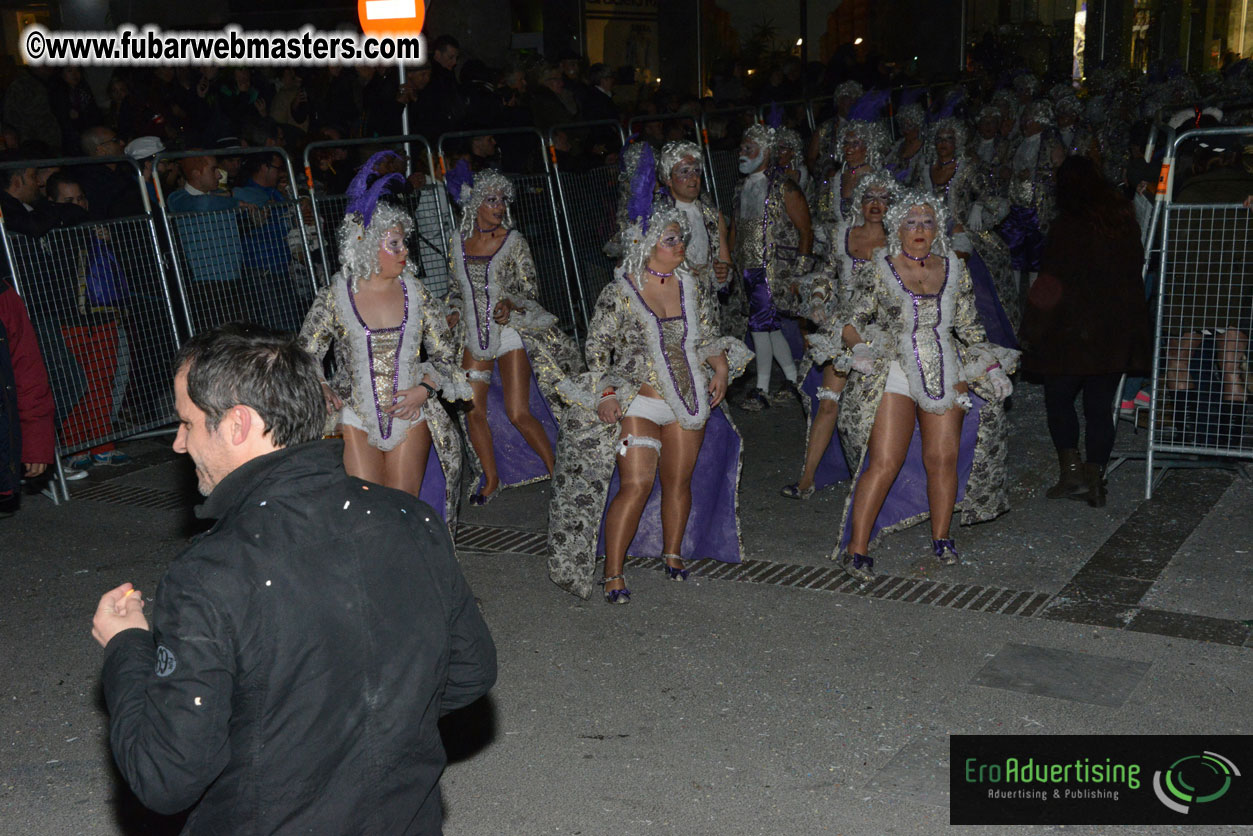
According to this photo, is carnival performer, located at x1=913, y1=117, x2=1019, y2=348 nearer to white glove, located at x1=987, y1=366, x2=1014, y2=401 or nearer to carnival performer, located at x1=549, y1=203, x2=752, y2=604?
white glove, located at x1=987, y1=366, x2=1014, y2=401

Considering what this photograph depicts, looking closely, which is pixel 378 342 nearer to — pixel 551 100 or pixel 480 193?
pixel 480 193

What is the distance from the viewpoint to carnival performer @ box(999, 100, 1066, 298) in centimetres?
1180

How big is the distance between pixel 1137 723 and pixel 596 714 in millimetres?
1954

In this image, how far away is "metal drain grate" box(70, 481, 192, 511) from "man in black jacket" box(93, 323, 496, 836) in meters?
5.72

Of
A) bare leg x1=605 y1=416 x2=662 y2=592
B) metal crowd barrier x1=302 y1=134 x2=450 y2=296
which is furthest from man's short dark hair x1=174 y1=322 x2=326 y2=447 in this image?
metal crowd barrier x1=302 y1=134 x2=450 y2=296

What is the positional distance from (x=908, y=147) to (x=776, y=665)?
7852 mm

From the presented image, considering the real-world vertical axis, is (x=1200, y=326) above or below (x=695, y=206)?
below

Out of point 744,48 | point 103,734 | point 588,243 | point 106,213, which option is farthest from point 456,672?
point 744,48

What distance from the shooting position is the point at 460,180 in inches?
303

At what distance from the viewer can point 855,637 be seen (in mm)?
5344

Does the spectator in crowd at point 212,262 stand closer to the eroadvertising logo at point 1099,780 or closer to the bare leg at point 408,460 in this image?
the bare leg at point 408,460

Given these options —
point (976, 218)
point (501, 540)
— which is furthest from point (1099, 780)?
point (976, 218)

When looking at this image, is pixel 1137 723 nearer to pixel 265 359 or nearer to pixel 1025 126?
pixel 265 359

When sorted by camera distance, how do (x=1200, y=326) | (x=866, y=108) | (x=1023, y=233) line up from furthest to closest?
(x=1023, y=233)
(x=866, y=108)
(x=1200, y=326)
